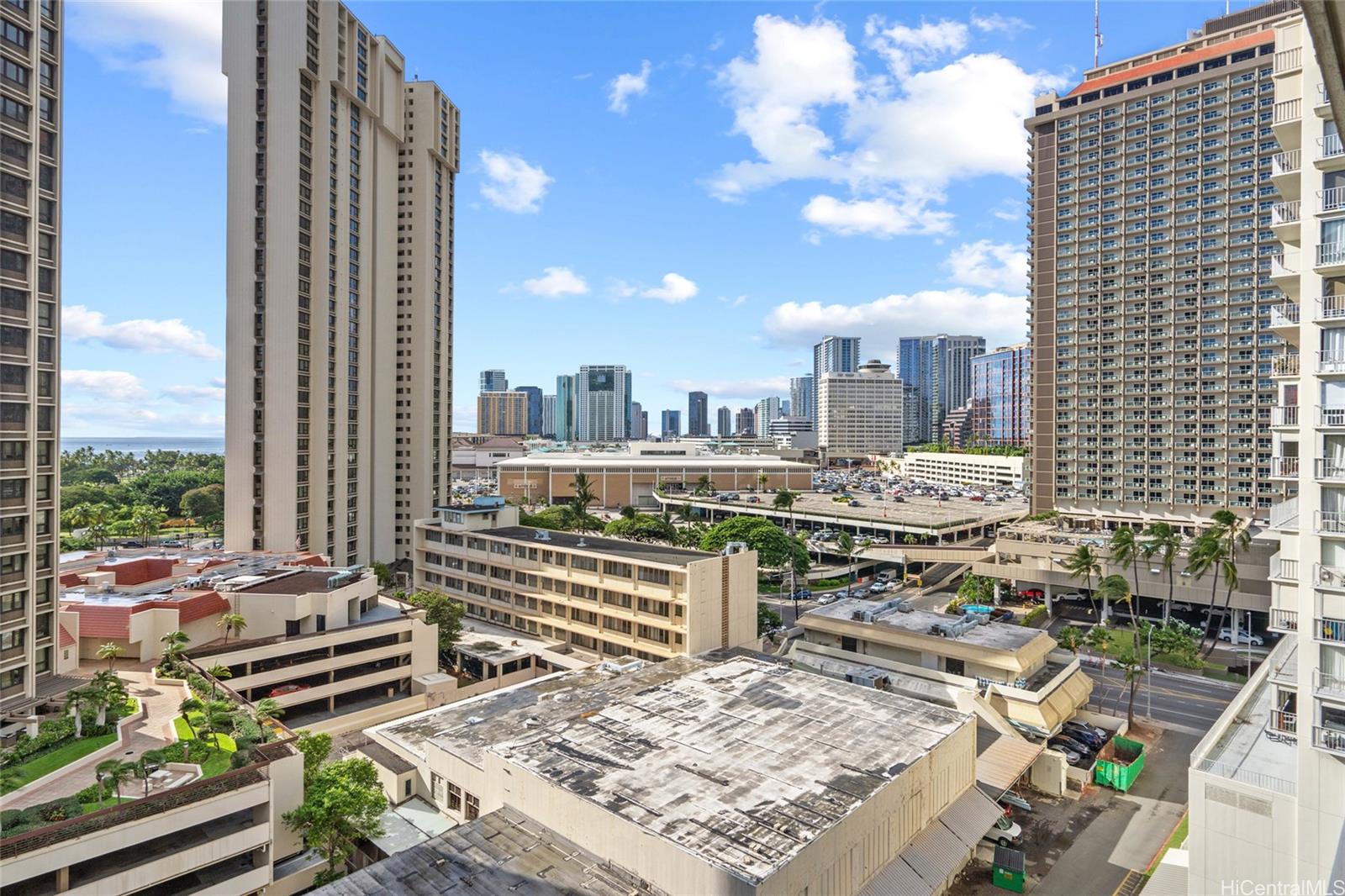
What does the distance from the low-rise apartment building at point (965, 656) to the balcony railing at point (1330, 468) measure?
23.8 metres

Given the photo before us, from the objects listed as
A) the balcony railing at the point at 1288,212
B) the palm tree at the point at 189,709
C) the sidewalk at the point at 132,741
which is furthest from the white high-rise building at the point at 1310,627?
the sidewalk at the point at 132,741

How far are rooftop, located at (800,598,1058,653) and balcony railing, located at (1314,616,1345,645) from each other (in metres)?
22.2

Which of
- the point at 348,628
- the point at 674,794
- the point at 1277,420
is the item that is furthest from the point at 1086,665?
the point at 348,628

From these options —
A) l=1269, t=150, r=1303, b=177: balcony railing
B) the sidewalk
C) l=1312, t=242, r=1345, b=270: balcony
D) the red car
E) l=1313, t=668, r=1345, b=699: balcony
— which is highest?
l=1269, t=150, r=1303, b=177: balcony railing

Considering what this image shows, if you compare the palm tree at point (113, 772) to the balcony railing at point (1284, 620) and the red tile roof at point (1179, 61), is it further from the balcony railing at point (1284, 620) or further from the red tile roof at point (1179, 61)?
the red tile roof at point (1179, 61)

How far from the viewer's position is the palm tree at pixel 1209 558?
6172 cm

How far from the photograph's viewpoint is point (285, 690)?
45.3 m

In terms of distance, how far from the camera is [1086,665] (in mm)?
63031

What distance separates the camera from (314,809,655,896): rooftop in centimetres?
2417

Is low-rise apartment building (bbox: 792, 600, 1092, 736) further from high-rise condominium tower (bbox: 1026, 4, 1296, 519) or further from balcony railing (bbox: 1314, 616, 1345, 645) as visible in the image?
high-rise condominium tower (bbox: 1026, 4, 1296, 519)

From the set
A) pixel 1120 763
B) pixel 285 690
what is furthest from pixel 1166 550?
pixel 285 690

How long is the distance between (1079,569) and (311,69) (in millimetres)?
94166

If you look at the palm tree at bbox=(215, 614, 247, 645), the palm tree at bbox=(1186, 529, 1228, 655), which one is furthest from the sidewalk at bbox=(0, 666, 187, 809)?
the palm tree at bbox=(1186, 529, 1228, 655)

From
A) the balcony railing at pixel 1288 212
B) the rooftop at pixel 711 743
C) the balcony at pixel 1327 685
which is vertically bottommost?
the rooftop at pixel 711 743
